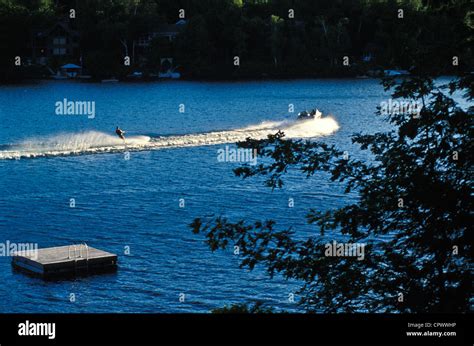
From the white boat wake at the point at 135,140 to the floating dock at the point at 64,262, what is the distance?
22800 millimetres

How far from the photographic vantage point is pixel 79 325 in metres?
3.81

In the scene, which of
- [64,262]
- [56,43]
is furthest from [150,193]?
[56,43]

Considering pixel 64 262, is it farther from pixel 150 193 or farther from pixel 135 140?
pixel 135 140

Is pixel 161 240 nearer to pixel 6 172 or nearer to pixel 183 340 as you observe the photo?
pixel 6 172

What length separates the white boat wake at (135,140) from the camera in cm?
5322

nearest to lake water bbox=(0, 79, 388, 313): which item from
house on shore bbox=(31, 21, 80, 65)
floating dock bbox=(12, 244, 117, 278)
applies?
floating dock bbox=(12, 244, 117, 278)

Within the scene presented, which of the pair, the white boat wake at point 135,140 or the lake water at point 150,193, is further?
the white boat wake at point 135,140

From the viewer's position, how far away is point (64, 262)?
2781 cm

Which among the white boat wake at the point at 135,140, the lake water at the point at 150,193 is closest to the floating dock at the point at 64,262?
the lake water at the point at 150,193

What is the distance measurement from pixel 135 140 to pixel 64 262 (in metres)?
30.2

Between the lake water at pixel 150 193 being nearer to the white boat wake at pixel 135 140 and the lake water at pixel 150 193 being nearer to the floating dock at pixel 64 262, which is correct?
the white boat wake at pixel 135 140

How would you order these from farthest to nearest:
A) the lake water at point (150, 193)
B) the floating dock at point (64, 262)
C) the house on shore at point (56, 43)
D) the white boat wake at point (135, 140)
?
the house on shore at point (56, 43), the white boat wake at point (135, 140), the floating dock at point (64, 262), the lake water at point (150, 193)

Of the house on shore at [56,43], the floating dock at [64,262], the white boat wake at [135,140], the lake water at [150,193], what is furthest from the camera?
the house on shore at [56,43]

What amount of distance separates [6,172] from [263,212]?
18.0 meters
